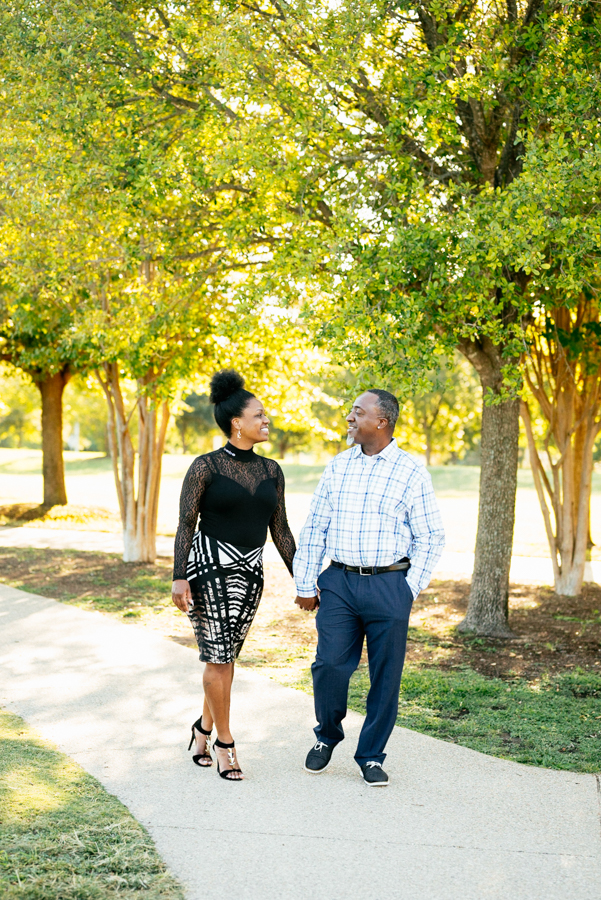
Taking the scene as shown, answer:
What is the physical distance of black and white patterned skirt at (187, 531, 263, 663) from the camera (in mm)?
4477

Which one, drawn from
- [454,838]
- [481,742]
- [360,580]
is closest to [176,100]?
[360,580]

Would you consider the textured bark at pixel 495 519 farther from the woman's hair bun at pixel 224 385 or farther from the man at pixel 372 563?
the woman's hair bun at pixel 224 385

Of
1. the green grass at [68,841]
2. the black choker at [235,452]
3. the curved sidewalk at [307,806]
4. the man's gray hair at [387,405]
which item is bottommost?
the curved sidewalk at [307,806]

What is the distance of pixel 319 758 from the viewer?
455cm

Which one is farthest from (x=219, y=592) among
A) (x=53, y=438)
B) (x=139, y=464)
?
(x=53, y=438)

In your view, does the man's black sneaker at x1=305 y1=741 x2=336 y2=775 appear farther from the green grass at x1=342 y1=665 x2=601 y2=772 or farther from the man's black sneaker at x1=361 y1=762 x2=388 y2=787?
the green grass at x1=342 y1=665 x2=601 y2=772

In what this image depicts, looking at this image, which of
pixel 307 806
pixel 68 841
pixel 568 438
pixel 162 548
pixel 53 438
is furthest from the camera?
pixel 53 438

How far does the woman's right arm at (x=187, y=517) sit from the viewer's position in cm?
443

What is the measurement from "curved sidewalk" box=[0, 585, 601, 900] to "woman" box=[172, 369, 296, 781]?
0.42m

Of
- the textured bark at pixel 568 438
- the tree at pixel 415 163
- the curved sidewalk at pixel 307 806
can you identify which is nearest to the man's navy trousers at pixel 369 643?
the curved sidewalk at pixel 307 806

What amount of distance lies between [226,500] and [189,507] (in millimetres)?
188

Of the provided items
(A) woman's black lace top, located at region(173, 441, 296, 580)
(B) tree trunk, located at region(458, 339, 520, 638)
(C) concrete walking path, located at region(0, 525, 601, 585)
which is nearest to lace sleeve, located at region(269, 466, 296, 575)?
(A) woman's black lace top, located at region(173, 441, 296, 580)

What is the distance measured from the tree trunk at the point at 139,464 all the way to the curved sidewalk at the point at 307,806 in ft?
20.0

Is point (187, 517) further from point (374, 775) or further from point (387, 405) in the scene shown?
point (374, 775)
